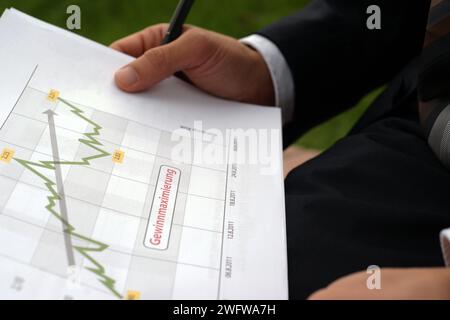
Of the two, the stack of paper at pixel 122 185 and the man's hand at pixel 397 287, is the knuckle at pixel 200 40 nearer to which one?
the stack of paper at pixel 122 185

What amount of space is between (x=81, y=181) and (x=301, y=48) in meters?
0.31

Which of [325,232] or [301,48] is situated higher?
[301,48]

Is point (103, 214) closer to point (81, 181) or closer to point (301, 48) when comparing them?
point (81, 181)

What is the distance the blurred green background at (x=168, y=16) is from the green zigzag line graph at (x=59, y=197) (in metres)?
0.57

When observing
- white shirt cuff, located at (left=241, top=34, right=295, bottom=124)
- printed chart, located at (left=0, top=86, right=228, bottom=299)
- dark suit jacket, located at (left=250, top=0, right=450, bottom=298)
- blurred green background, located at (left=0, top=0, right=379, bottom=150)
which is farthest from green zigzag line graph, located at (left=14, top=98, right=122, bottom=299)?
blurred green background, located at (left=0, top=0, right=379, bottom=150)

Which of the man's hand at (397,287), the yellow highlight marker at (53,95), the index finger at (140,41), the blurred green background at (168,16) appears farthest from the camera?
the blurred green background at (168,16)

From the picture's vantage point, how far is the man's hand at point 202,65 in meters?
0.45

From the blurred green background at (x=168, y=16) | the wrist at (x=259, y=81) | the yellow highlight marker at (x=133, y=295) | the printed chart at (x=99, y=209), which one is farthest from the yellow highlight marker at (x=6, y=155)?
the blurred green background at (x=168, y=16)

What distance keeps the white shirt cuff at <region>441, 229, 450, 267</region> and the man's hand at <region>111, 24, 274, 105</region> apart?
27cm

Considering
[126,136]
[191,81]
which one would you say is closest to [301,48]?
[191,81]

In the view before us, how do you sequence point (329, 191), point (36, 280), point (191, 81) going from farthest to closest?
point (191, 81), point (329, 191), point (36, 280)

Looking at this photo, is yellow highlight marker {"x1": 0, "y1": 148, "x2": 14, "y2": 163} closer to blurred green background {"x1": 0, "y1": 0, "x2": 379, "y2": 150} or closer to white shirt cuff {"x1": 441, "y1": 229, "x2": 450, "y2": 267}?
white shirt cuff {"x1": 441, "y1": 229, "x2": 450, "y2": 267}

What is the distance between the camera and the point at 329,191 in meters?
0.38

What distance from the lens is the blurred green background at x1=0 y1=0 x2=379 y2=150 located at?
93cm
